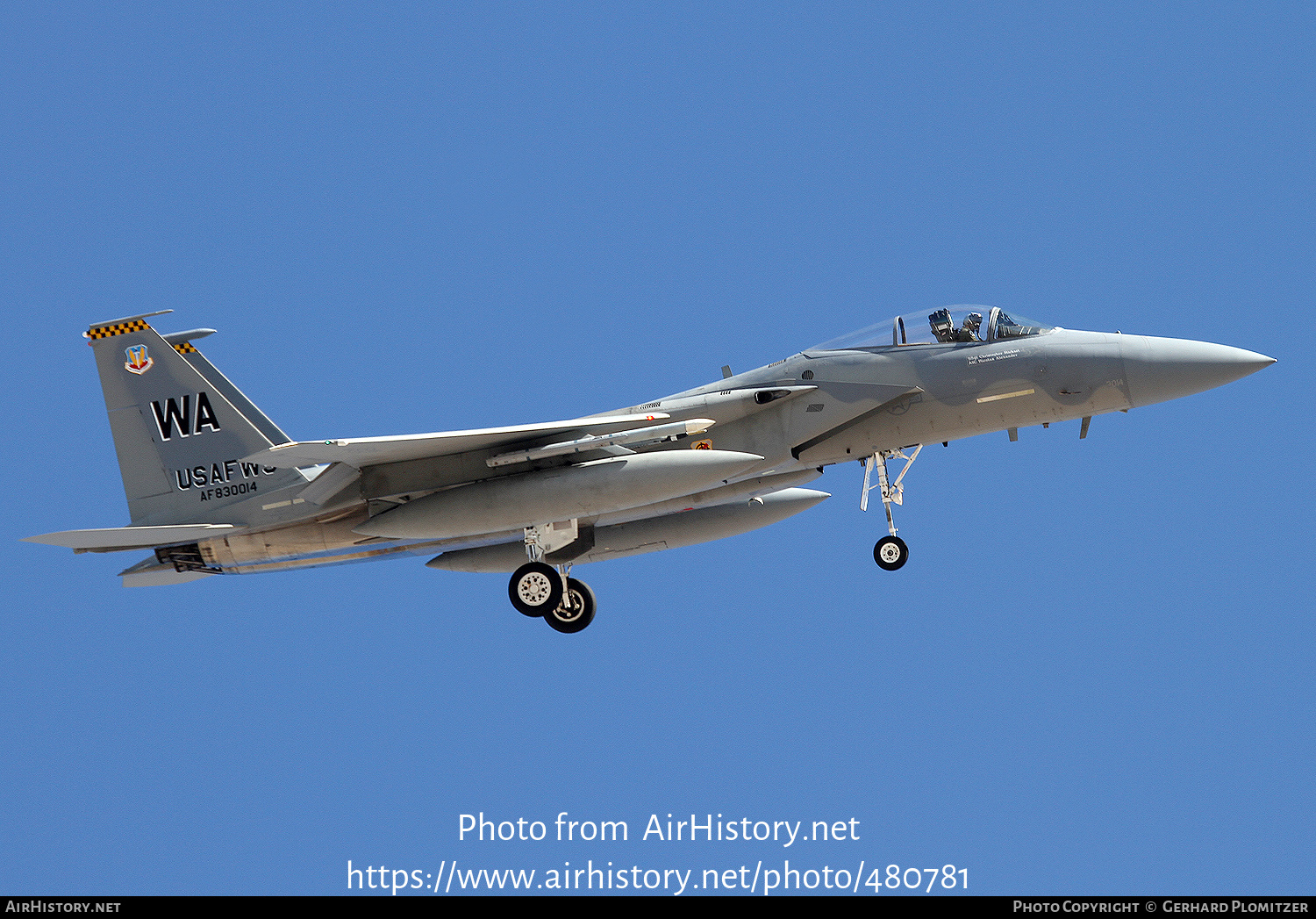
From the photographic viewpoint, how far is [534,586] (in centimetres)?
1605

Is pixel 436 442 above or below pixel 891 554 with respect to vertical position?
above

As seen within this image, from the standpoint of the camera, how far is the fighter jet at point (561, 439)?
49.7ft

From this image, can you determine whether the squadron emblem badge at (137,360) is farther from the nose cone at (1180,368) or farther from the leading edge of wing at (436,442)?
the nose cone at (1180,368)

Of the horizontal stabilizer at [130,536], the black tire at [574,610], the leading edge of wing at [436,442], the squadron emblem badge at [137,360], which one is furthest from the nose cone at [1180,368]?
the squadron emblem badge at [137,360]

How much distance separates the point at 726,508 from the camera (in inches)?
700

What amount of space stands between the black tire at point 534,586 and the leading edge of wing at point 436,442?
1.51 meters

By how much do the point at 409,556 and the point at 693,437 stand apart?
4146 mm

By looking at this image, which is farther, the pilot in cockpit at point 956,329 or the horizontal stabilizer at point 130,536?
the pilot in cockpit at point 956,329

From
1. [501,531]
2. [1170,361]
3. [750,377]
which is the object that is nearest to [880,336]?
[750,377]

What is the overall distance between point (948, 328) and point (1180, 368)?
2521 mm

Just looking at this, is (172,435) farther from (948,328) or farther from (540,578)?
(948,328)

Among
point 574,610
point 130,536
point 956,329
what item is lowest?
point 574,610

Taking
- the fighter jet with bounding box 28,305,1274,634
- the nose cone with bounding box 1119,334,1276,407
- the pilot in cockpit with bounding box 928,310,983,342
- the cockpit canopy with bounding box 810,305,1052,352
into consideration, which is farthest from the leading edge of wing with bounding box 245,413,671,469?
the nose cone with bounding box 1119,334,1276,407

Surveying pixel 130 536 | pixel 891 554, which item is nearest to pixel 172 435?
pixel 130 536
